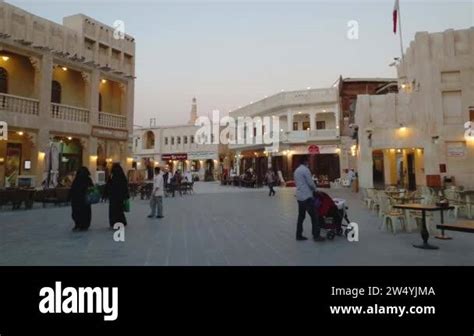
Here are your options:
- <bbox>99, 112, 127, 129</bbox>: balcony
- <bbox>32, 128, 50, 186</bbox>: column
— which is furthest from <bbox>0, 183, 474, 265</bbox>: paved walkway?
<bbox>99, 112, 127, 129</bbox>: balcony

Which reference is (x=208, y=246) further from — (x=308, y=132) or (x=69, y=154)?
(x=308, y=132)

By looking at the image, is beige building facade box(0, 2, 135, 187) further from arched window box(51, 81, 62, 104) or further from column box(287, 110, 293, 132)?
column box(287, 110, 293, 132)

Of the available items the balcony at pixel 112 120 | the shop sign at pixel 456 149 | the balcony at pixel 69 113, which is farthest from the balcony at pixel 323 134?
the balcony at pixel 69 113

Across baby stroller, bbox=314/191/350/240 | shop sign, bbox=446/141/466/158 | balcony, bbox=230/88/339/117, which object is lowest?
baby stroller, bbox=314/191/350/240

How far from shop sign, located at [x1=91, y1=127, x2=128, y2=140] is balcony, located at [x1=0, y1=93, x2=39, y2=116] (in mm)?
3453

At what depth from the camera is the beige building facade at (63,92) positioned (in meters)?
15.8

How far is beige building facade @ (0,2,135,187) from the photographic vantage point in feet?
51.7

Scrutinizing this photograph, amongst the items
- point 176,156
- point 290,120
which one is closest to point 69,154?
point 290,120
